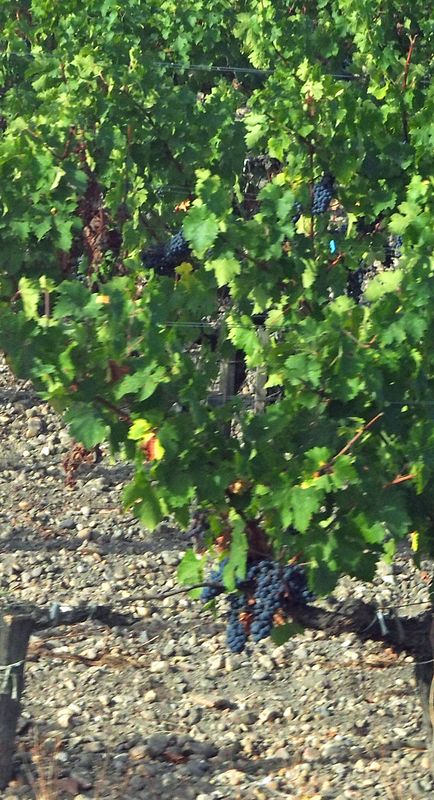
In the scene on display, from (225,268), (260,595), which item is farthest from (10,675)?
(225,268)

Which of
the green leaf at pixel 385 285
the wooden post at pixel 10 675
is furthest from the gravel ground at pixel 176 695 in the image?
the green leaf at pixel 385 285

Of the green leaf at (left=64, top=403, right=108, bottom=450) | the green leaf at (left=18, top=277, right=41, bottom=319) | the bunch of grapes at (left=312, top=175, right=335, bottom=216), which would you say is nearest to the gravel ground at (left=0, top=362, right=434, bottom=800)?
the green leaf at (left=64, top=403, right=108, bottom=450)

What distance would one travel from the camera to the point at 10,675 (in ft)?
12.8

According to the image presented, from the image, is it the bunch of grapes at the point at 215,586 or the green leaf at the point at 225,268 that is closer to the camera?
the green leaf at the point at 225,268

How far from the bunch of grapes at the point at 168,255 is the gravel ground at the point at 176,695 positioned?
120 cm

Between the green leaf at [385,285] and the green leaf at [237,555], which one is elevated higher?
the green leaf at [385,285]

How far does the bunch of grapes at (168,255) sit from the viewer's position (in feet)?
18.2

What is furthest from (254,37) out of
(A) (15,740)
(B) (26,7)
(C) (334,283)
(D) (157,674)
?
(A) (15,740)

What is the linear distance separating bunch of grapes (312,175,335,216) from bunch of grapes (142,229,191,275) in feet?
2.01

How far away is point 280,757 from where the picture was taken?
439 centimetres

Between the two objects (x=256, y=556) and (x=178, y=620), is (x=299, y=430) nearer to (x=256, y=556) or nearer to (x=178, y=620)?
(x=256, y=556)

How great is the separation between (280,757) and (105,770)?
2.03 feet

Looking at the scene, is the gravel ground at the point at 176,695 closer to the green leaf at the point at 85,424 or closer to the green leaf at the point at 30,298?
the green leaf at the point at 85,424

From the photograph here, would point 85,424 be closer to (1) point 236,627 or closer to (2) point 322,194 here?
(1) point 236,627
